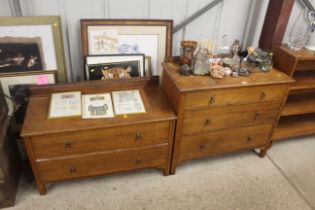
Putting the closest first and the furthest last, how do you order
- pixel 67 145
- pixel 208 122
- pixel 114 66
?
pixel 67 145 → pixel 208 122 → pixel 114 66

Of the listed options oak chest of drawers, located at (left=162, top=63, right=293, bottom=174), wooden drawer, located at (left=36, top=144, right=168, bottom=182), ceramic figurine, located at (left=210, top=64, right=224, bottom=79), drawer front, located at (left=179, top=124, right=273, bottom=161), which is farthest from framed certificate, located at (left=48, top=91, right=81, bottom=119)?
ceramic figurine, located at (left=210, top=64, right=224, bottom=79)

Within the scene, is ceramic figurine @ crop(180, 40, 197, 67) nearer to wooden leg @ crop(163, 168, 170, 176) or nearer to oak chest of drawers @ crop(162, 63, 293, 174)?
oak chest of drawers @ crop(162, 63, 293, 174)

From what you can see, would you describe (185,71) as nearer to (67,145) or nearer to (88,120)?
(88,120)

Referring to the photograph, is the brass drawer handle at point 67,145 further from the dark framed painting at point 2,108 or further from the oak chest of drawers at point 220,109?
the oak chest of drawers at point 220,109

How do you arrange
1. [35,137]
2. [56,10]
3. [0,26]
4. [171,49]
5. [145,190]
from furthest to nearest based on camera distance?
[171,49], [145,190], [56,10], [0,26], [35,137]

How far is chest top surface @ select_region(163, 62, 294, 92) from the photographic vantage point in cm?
151

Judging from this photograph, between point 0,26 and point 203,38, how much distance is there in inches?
51.7

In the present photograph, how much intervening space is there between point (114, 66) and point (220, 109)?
75 cm

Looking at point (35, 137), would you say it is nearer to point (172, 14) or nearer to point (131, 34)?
point (131, 34)

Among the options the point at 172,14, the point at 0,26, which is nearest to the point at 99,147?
the point at 0,26

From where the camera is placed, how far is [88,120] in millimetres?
1480

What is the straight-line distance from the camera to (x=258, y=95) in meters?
1.66

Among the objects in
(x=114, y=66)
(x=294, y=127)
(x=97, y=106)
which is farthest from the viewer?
(x=294, y=127)

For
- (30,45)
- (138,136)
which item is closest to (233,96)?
(138,136)
